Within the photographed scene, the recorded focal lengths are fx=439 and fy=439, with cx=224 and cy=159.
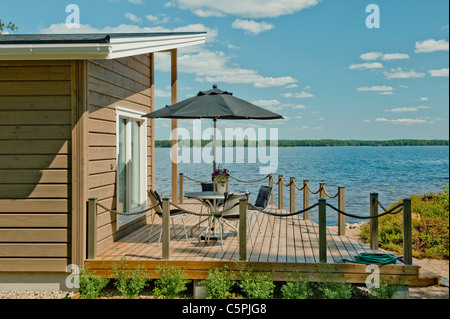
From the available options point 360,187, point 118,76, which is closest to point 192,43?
point 118,76

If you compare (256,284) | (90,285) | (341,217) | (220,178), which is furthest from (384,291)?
(90,285)

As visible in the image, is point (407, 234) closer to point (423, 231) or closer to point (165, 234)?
point (165, 234)

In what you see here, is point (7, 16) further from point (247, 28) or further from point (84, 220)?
point (247, 28)

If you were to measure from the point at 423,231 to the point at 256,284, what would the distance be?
6.74 meters

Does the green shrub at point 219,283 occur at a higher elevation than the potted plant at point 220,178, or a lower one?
lower

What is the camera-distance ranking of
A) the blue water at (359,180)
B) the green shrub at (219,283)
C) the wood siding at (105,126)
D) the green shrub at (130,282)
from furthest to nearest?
the blue water at (359,180) < the wood siding at (105,126) < the green shrub at (130,282) < the green shrub at (219,283)

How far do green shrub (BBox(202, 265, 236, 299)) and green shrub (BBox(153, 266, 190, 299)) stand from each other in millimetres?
281

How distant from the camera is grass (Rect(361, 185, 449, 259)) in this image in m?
9.43

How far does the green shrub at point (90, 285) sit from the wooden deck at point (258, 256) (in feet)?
0.31

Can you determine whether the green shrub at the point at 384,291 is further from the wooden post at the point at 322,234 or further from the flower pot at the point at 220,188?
the flower pot at the point at 220,188

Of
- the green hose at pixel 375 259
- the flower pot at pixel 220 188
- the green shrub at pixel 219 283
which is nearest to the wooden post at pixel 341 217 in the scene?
the green hose at pixel 375 259

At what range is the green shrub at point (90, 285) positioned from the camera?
17.5 feet

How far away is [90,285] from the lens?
17.5ft

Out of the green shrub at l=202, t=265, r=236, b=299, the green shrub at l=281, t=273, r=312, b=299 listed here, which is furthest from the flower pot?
the green shrub at l=281, t=273, r=312, b=299
